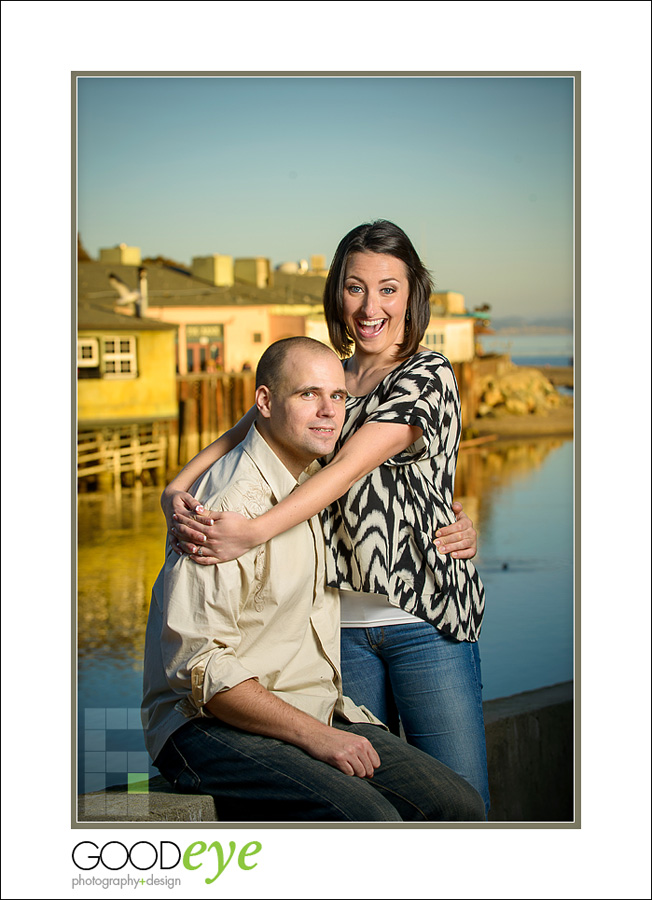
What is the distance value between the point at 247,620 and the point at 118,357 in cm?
1824

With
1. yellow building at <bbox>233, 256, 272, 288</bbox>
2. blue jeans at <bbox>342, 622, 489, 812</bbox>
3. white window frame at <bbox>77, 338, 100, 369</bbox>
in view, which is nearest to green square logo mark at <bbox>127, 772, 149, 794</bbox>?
blue jeans at <bbox>342, 622, 489, 812</bbox>

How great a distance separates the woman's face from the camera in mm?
2664

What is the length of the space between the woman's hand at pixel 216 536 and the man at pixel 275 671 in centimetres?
3

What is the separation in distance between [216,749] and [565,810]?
5.96 feet

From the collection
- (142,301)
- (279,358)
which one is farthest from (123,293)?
(279,358)

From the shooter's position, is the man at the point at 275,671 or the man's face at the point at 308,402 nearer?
the man at the point at 275,671

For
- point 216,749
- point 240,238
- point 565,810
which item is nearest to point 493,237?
point 240,238

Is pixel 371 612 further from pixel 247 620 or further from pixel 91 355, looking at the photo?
pixel 91 355

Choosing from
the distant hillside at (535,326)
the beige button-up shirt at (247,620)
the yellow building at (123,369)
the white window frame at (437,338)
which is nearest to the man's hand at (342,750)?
the beige button-up shirt at (247,620)

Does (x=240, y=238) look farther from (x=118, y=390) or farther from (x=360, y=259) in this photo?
(x=360, y=259)

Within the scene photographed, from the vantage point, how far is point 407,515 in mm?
2607

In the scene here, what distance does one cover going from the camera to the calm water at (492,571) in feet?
48.6

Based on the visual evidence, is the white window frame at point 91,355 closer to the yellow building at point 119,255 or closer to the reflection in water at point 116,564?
the reflection in water at point 116,564

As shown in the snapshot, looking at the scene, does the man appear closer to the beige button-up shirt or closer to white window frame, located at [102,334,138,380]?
the beige button-up shirt
